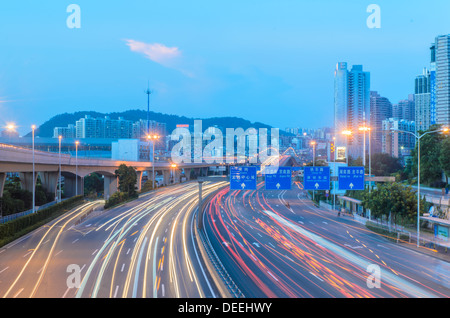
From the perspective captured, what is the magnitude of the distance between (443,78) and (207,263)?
160427 millimetres

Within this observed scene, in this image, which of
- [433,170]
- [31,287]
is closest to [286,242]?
[31,287]

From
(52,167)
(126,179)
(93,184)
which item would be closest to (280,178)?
(126,179)

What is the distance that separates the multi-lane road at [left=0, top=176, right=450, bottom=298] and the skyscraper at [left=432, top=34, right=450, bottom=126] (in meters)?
134

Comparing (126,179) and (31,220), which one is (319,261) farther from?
(126,179)

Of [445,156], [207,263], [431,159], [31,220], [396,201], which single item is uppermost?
[445,156]

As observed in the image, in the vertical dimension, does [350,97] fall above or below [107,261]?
above

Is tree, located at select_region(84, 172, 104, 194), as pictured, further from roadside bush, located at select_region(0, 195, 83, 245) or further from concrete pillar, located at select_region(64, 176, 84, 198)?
roadside bush, located at select_region(0, 195, 83, 245)

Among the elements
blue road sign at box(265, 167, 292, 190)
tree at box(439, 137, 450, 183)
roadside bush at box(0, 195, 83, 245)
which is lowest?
roadside bush at box(0, 195, 83, 245)

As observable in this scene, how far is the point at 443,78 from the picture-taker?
148m

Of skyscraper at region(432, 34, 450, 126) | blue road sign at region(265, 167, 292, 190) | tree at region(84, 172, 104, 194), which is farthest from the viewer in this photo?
skyscraper at region(432, 34, 450, 126)

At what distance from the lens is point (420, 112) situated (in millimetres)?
182875

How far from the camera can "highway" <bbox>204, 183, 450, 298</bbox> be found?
57.2 ft

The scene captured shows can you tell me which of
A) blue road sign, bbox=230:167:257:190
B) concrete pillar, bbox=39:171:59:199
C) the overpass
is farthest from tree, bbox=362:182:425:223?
concrete pillar, bbox=39:171:59:199

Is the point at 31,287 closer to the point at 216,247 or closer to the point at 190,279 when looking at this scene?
the point at 190,279
